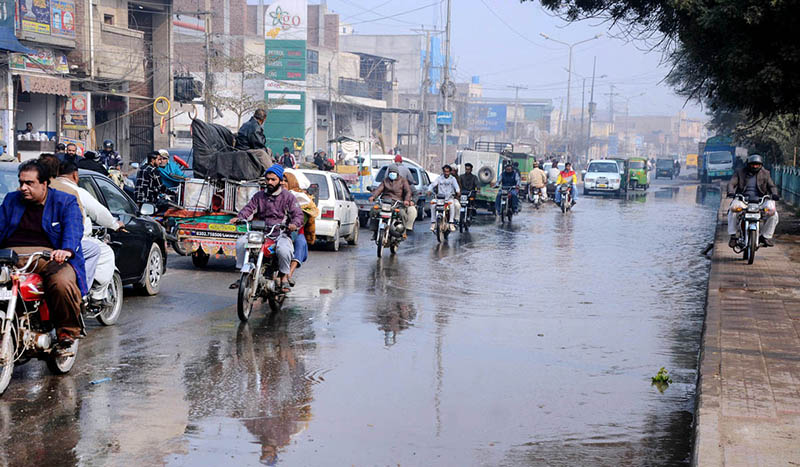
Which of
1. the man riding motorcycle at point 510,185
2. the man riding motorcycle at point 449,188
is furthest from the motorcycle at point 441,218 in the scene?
the man riding motorcycle at point 510,185

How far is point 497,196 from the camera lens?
27828 mm

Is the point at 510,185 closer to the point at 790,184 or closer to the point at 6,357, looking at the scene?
the point at 790,184

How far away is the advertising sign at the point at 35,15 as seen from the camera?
91.9 feet

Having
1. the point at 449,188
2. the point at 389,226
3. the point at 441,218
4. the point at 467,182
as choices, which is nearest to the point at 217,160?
the point at 389,226

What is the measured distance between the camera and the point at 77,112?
32188mm

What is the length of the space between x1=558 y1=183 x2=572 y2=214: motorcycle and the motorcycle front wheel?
23.0 meters

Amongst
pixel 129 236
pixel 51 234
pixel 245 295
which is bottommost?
pixel 245 295

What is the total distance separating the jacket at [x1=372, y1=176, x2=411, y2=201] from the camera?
1748 centimetres

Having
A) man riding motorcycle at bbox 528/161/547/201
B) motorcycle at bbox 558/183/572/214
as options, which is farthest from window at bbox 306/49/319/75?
motorcycle at bbox 558/183/572/214

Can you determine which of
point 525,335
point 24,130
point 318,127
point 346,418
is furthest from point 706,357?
point 318,127

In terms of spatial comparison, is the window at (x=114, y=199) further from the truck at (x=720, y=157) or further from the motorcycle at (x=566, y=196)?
the truck at (x=720, y=157)

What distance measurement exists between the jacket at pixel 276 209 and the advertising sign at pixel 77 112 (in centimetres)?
2390

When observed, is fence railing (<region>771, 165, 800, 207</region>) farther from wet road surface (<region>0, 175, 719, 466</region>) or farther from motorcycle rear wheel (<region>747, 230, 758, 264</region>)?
wet road surface (<region>0, 175, 719, 466</region>)

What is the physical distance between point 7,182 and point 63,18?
73.3 ft
